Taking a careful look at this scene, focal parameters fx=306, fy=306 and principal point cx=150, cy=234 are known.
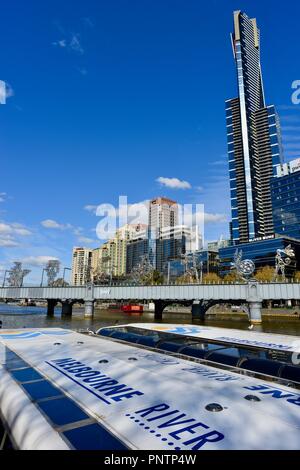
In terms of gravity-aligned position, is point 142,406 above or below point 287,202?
below

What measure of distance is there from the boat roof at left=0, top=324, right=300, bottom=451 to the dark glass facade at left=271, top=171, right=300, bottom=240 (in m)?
181

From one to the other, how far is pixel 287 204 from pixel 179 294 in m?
128

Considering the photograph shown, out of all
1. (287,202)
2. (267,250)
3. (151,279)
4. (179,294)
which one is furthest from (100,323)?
(287,202)

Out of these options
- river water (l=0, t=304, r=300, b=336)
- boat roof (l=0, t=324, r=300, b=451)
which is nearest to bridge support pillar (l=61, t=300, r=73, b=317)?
river water (l=0, t=304, r=300, b=336)

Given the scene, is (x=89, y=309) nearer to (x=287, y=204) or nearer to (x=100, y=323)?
(x=100, y=323)

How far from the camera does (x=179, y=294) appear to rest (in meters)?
74.2

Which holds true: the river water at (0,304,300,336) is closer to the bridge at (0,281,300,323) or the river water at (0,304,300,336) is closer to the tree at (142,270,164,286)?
the bridge at (0,281,300,323)

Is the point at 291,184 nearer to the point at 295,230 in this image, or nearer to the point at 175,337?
the point at 295,230

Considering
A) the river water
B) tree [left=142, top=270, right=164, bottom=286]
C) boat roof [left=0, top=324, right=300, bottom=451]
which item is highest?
tree [left=142, top=270, right=164, bottom=286]

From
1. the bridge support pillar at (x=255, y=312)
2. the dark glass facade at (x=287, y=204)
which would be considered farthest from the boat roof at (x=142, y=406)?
the dark glass facade at (x=287, y=204)

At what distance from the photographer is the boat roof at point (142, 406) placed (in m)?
4.51

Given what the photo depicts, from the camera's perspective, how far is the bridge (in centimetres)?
6397

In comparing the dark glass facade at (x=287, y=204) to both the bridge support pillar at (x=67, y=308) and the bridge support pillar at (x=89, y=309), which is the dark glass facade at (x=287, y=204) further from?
the bridge support pillar at (x=89, y=309)

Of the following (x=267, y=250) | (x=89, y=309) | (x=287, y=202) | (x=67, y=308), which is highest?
(x=287, y=202)
